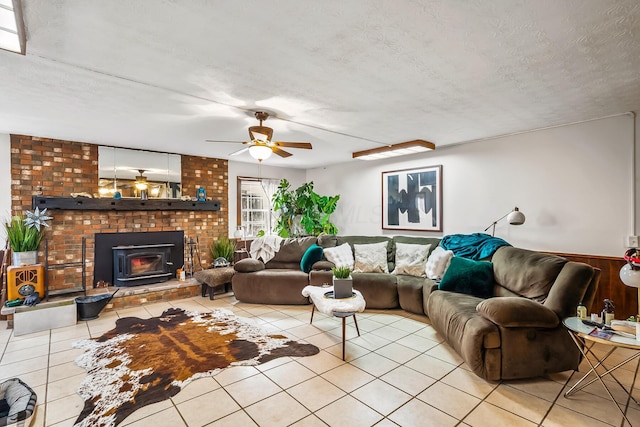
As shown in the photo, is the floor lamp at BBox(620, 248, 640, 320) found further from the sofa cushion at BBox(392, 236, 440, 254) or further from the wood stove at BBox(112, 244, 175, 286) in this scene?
the wood stove at BBox(112, 244, 175, 286)

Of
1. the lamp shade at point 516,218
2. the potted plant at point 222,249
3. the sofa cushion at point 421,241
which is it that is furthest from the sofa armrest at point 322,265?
the lamp shade at point 516,218

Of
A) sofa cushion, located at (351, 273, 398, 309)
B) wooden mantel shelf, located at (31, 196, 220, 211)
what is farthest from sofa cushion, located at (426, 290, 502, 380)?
wooden mantel shelf, located at (31, 196, 220, 211)

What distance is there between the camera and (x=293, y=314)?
414 centimetres

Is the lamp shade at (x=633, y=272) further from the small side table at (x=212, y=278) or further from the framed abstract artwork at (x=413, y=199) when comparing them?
the small side table at (x=212, y=278)

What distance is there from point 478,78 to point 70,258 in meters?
5.60

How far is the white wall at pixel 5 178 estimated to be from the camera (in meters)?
4.14

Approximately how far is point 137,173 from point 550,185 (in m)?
5.95

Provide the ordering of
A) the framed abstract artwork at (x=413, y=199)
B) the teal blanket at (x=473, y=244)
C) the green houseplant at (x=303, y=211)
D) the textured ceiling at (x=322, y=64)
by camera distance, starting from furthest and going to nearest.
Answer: the green houseplant at (x=303, y=211)
the framed abstract artwork at (x=413, y=199)
the teal blanket at (x=473, y=244)
the textured ceiling at (x=322, y=64)

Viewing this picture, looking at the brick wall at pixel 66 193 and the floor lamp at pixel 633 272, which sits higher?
the brick wall at pixel 66 193

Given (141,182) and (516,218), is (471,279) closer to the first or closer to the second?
(516,218)

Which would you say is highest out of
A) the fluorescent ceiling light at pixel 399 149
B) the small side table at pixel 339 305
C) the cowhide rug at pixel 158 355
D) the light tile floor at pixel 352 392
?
the fluorescent ceiling light at pixel 399 149

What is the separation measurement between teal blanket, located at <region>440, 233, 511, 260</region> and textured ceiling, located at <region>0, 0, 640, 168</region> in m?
1.43

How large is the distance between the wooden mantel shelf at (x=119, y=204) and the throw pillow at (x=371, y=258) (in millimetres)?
2858

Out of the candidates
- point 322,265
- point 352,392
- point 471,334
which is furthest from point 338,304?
point 322,265
